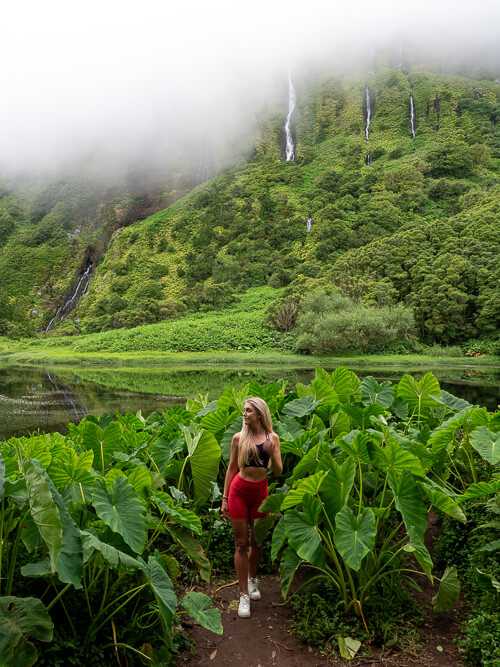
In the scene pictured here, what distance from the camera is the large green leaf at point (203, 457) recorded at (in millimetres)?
3365

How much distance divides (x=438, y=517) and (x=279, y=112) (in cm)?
11052

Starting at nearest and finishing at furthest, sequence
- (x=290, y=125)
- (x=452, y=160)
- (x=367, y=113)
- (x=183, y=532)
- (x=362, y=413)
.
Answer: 1. (x=183, y=532)
2. (x=362, y=413)
3. (x=452, y=160)
4. (x=367, y=113)
5. (x=290, y=125)

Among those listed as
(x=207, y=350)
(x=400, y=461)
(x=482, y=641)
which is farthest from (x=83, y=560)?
(x=207, y=350)

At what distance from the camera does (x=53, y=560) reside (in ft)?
5.52

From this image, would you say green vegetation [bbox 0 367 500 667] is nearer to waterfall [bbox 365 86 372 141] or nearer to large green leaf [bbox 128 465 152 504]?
large green leaf [bbox 128 465 152 504]

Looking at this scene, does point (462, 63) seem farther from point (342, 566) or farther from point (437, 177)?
point (342, 566)

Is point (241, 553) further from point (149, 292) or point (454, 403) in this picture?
point (149, 292)

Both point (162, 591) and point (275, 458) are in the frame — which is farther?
point (275, 458)

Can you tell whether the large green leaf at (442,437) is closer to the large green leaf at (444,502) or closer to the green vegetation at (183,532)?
the green vegetation at (183,532)

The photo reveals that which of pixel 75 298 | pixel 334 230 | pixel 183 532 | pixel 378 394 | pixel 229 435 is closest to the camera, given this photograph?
pixel 183 532

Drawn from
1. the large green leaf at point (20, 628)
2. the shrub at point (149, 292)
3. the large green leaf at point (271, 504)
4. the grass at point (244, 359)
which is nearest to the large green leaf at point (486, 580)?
the large green leaf at point (271, 504)

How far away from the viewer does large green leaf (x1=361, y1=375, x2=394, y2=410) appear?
4684mm

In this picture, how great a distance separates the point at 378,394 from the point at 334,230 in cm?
5217

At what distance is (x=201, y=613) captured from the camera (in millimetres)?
2250
